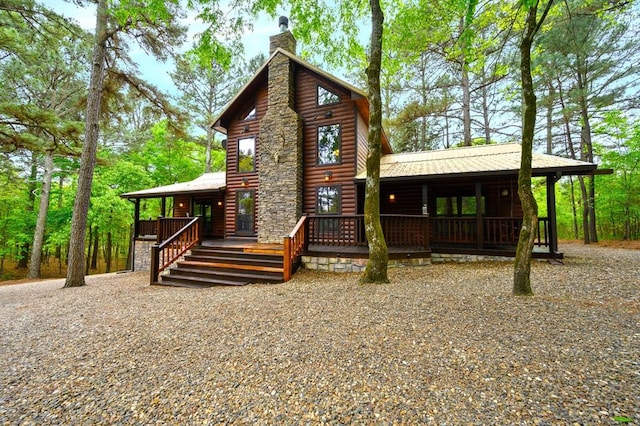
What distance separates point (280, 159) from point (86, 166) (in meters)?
5.98

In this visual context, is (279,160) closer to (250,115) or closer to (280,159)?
(280,159)

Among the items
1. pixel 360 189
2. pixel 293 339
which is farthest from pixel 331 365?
pixel 360 189

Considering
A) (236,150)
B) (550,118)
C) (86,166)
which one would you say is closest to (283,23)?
(236,150)

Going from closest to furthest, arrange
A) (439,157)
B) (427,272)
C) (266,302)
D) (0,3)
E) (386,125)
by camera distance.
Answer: (266,302)
(427,272)
(0,3)
(439,157)
(386,125)

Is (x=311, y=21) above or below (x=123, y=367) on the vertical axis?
above

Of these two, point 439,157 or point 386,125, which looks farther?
point 386,125

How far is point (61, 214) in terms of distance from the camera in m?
15.5

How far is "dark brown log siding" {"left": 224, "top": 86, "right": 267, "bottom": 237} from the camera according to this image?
11320 millimetres

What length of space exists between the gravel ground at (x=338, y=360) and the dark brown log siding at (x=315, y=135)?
5.85 metres

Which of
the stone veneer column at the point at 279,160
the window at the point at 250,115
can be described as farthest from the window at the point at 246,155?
the window at the point at 250,115

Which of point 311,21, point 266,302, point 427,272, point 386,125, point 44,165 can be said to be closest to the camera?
point 266,302

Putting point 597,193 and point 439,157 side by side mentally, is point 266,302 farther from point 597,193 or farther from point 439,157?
point 597,193

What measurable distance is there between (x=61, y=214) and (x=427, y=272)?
20.0 m

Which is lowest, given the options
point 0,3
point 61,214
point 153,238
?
point 153,238
